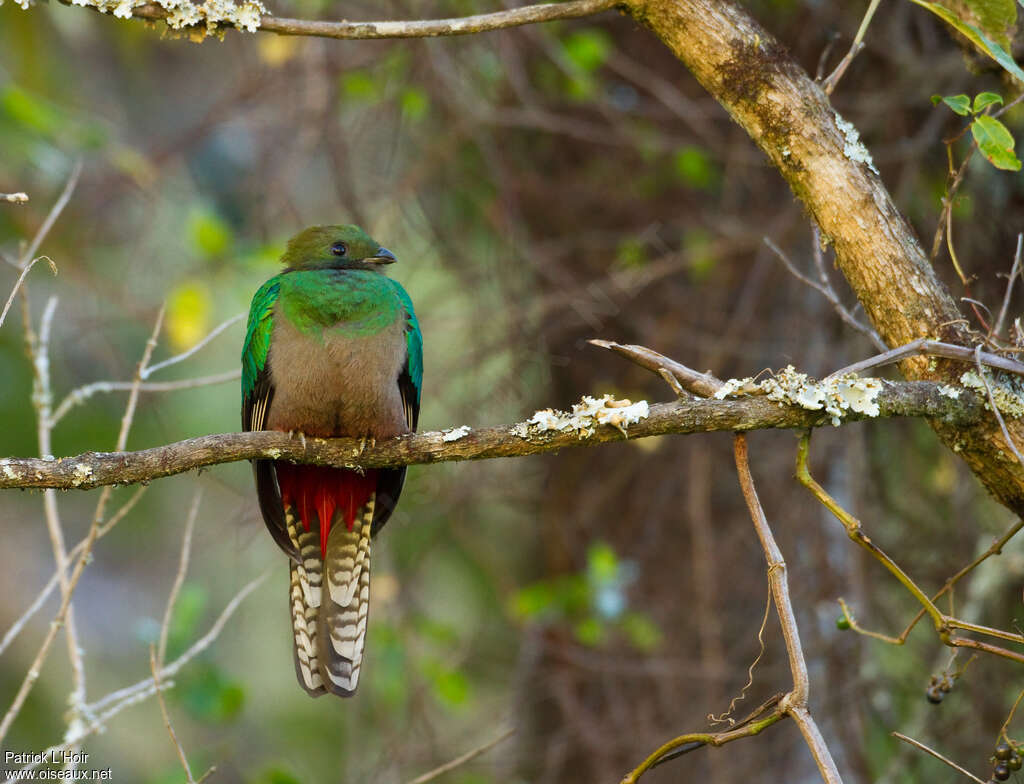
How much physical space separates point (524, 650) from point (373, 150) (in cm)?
259

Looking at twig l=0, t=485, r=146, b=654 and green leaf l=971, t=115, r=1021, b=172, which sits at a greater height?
green leaf l=971, t=115, r=1021, b=172

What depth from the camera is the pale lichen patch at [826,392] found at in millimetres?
2400

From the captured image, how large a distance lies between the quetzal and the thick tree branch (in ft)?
2.39

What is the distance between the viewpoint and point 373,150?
546cm

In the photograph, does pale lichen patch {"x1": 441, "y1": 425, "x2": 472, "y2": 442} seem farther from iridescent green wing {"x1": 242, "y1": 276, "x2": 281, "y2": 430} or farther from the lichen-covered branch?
iridescent green wing {"x1": 242, "y1": 276, "x2": 281, "y2": 430}

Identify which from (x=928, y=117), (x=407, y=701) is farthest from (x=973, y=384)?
(x=407, y=701)

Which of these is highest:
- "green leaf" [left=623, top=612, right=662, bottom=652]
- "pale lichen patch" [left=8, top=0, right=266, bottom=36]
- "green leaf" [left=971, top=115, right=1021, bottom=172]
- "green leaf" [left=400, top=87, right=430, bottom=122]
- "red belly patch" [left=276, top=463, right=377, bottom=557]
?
"green leaf" [left=400, top=87, right=430, bottom=122]

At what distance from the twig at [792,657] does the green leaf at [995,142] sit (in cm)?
88

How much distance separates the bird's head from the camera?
4020mm

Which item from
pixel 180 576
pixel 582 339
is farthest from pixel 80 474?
pixel 582 339

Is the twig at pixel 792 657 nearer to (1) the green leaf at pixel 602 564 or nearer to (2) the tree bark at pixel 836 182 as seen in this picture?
(2) the tree bark at pixel 836 182

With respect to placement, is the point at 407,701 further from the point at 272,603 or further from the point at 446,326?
the point at 272,603

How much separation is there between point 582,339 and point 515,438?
80.5 inches

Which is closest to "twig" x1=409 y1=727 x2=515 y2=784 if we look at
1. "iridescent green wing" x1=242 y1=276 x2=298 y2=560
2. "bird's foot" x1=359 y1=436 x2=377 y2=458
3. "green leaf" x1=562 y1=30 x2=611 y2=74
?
"bird's foot" x1=359 y1=436 x2=377 y2=458
